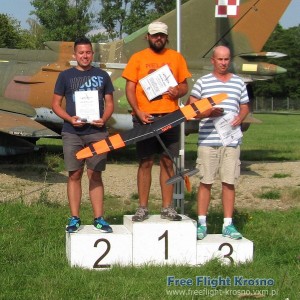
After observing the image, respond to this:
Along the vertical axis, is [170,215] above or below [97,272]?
above

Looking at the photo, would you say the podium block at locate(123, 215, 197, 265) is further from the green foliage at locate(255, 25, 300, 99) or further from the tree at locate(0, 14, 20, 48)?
the green foliage at locate(255, 25, 300, 99)

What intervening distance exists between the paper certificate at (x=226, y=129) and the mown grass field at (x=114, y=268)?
116cm

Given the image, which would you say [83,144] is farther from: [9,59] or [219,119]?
[9,59]

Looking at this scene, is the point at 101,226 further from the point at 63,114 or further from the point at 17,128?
the point at 17,128

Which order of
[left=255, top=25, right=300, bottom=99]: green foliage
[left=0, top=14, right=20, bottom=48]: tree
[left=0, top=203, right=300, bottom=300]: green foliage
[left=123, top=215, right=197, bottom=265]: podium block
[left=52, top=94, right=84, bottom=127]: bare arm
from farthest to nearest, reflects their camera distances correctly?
[left=255, top=25, right=300, bottom=99]: green foliage < [left=0, top=14, right=20, bottom=48]: tree < [left=52, top=94, right=84, bottom=127]: bare arm < [left=123, top=215, right=197, bottom=265]: podium block < [left=0, top=203, right=300, bottom=300]: green foliage

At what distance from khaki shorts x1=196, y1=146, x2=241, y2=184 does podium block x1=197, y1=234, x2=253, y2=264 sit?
692 mm

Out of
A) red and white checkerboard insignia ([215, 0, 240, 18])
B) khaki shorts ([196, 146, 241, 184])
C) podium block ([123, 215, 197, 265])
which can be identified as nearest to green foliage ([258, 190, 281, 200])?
khaki shorts ([196, 146, 241, 184])

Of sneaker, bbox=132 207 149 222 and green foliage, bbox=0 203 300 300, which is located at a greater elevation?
sneaker, bbox=132 207 149 222

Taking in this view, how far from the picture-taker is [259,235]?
7.16 metres

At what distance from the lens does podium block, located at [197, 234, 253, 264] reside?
235 inches

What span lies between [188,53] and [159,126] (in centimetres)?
811

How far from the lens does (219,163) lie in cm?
643

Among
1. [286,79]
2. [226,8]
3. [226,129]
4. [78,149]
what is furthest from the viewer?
[286,79]

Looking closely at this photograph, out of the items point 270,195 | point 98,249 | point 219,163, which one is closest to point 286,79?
point 270,195
